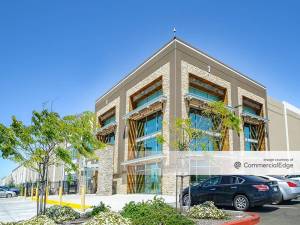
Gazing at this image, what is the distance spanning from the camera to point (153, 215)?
8891 millimetres

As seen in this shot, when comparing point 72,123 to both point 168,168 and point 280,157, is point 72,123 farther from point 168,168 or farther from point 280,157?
point 280,157

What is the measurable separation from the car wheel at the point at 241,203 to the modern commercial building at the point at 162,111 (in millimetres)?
10323

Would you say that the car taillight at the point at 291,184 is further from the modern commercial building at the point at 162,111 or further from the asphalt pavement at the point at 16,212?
the asphalt pavement at the point at 16,212

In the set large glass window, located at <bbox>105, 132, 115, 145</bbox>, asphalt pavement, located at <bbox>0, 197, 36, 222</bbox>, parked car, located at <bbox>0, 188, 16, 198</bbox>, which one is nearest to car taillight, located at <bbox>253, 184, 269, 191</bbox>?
asphalt pavement, located at <bbox>0, 197, 36, 222</bbox>

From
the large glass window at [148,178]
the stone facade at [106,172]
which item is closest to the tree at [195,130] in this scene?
the large glass window at [148,178]

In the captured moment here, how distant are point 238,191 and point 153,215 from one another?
6471 millimetres

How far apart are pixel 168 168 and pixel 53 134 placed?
1726cm

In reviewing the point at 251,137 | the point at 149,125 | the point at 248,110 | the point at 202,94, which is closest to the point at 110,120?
the point at 149,125

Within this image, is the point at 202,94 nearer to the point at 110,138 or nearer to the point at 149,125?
the point at 149,125

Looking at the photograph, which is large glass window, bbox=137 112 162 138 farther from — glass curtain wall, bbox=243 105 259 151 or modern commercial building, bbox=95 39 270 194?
glass curtain wall, bbox=243 105 259 151

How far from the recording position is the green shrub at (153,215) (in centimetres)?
860

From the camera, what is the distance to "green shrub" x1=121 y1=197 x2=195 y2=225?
8602 millimetres

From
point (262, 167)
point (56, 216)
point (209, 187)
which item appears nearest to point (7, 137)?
point (56, 216)

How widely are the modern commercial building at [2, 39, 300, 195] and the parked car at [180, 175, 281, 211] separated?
8.88 meters
